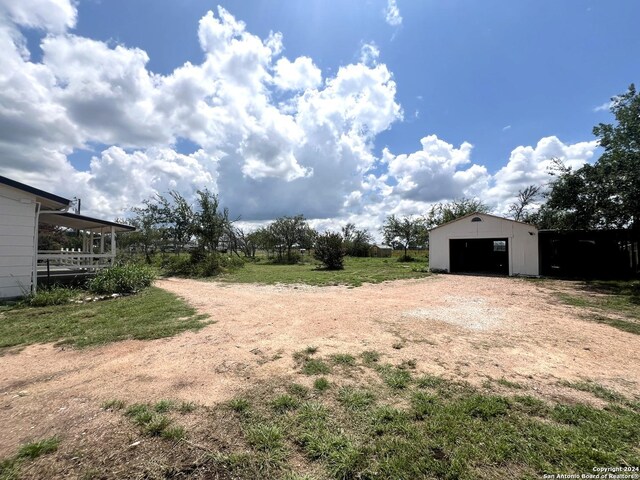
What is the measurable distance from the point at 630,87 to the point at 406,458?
18463mm

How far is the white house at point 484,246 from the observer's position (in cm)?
1555

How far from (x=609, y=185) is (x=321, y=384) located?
1620 cm

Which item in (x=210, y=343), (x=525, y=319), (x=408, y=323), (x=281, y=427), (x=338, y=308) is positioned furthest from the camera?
(x=338, y=308)

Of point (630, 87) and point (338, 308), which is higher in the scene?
point (630, 87)

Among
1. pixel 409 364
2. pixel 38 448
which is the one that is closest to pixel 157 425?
pixel 38 448

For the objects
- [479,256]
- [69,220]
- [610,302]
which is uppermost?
[69,220]

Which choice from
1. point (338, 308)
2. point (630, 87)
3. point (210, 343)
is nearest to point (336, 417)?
point (210, 343)

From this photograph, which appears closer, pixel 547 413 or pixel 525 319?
pixel 547 413

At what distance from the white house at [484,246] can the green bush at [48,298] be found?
1792 centimetres

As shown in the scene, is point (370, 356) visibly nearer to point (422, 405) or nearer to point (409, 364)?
point (409, 364)

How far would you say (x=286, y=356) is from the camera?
416 cm

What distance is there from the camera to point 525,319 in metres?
6.41

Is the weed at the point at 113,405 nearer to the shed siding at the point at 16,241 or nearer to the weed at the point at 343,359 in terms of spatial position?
the weed at the point at 343,359

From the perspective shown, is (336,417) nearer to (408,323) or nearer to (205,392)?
(205,392)
